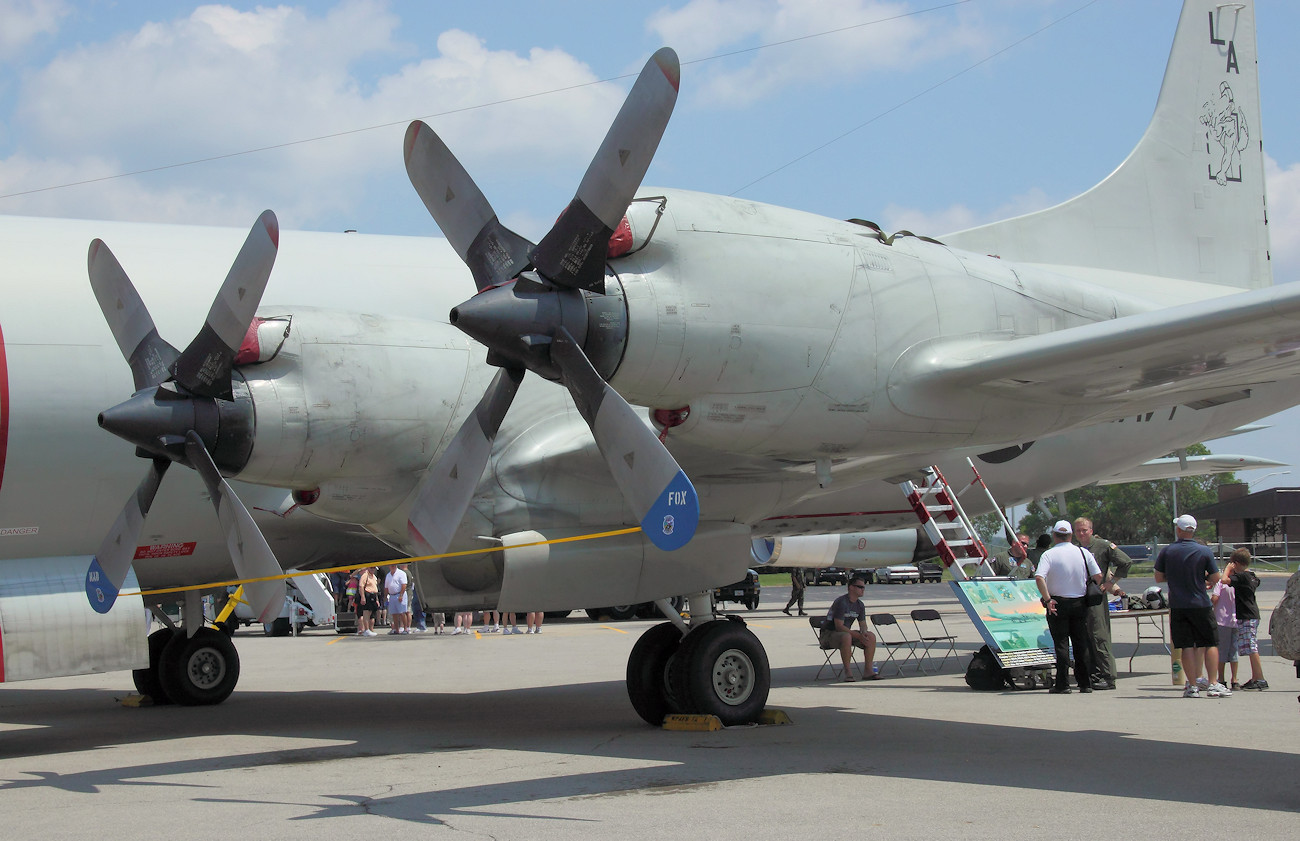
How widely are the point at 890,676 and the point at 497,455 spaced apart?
6901 millimetres

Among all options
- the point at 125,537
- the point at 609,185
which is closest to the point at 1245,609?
the point at 609,185

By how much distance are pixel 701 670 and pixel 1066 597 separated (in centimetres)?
403

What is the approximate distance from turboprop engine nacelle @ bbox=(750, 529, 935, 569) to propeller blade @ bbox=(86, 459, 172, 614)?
1075 cm

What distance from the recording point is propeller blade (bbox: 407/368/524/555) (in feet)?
26.7

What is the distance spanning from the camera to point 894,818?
620cm

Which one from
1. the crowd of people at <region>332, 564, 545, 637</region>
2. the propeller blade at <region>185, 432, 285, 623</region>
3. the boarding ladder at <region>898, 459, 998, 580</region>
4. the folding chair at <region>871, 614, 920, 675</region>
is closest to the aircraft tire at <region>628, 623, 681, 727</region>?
the propeller blade at <region>185, 432, 285, 623</region>

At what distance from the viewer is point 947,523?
12.9 metres

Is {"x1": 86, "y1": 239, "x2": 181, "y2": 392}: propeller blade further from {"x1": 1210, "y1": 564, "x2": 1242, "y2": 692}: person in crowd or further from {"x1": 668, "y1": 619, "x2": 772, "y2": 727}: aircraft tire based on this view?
{"x1": 1210, "y1": 564, "x2": 1242, "y2": 692}: person in crowd

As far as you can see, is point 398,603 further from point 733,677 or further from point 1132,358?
point 1132,358

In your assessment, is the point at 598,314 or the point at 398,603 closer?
the point at 598,314

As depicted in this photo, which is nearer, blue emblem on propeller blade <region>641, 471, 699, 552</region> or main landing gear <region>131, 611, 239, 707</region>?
blue emblem on propeller blade <region>641, 471, 699, 552</region>

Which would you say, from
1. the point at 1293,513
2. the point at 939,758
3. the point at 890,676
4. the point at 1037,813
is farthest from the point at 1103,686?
the point at 1293,513

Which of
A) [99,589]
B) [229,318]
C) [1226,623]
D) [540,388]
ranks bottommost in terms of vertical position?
[1226,623]

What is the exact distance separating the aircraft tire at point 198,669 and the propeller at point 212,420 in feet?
13.4
